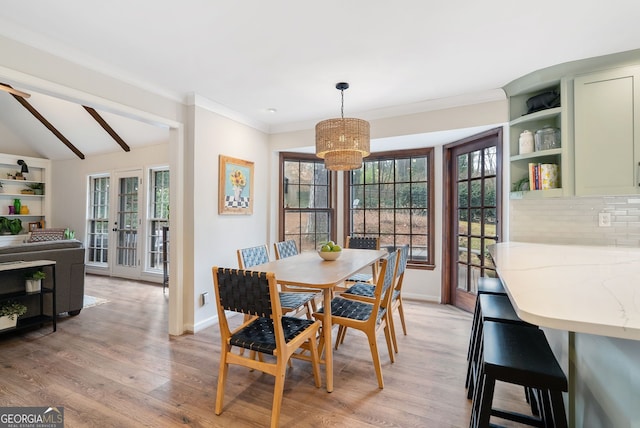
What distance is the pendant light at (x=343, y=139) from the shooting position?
2.63m

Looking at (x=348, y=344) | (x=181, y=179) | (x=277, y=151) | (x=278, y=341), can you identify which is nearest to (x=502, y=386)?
(x=348, y=344)

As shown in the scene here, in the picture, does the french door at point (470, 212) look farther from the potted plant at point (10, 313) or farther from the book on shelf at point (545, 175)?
the potted plant at point (10, 313)

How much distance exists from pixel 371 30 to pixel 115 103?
2.16 meters

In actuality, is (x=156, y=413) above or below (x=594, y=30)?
below

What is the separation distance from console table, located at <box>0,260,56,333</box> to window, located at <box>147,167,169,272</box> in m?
2.15

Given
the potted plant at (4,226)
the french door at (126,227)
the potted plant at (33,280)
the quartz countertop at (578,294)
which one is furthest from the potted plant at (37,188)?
the quartz countertop at (578,294)

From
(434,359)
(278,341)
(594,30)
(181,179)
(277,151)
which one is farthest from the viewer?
(277,151)

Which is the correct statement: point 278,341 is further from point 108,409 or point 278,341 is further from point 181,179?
point 181,179

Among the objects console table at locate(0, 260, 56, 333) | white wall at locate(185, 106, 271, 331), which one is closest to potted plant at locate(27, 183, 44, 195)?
console table at locate(0, 260, 56, 333)

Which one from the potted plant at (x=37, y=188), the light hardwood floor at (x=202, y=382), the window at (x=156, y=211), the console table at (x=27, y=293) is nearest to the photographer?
the light hardwood floor at (x=202, y=382)

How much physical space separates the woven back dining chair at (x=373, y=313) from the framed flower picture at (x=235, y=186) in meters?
1.75

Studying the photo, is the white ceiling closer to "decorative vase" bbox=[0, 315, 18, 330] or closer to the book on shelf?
Result: the book on shelf

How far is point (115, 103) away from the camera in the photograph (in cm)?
260

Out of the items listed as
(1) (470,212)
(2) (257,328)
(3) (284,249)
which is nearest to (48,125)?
(3) (284,249)
